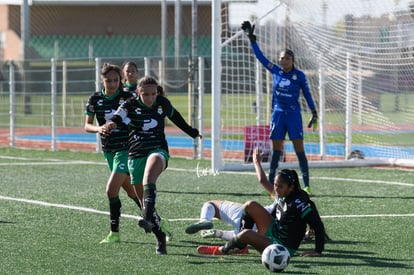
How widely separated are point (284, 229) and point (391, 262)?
99 cm

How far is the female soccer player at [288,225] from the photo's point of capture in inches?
364

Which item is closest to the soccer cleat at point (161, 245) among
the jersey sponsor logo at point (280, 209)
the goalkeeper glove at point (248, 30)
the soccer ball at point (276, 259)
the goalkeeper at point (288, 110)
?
the jersey sponsor logo at point (280, 209)

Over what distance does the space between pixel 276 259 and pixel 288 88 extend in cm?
635

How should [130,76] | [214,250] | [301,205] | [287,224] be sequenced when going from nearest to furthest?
[301,205]
[287,224]
[214,250]
[130,76]

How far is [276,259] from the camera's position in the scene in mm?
8672

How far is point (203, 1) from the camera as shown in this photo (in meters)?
28.8

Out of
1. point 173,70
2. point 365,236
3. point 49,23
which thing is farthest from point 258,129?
point 49,23

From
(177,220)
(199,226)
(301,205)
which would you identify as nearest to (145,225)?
(199,226)

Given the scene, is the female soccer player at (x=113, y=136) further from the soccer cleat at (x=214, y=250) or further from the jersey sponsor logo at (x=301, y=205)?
the jersey sponsor logo at (x=301, y=205)

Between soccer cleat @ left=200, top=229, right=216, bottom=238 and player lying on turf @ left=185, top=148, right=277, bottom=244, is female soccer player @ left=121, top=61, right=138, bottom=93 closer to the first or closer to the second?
soccer cleat @ left=200, top=229, right=216, bottom=238

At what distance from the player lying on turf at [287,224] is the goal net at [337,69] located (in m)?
7.74

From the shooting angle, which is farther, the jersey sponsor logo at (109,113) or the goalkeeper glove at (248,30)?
the goalkeeper glove at (248,30)

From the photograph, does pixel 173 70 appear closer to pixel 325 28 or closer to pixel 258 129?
pixel 258 129

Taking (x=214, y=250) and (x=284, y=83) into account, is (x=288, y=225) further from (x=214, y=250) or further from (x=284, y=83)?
(x=284, y=83)
